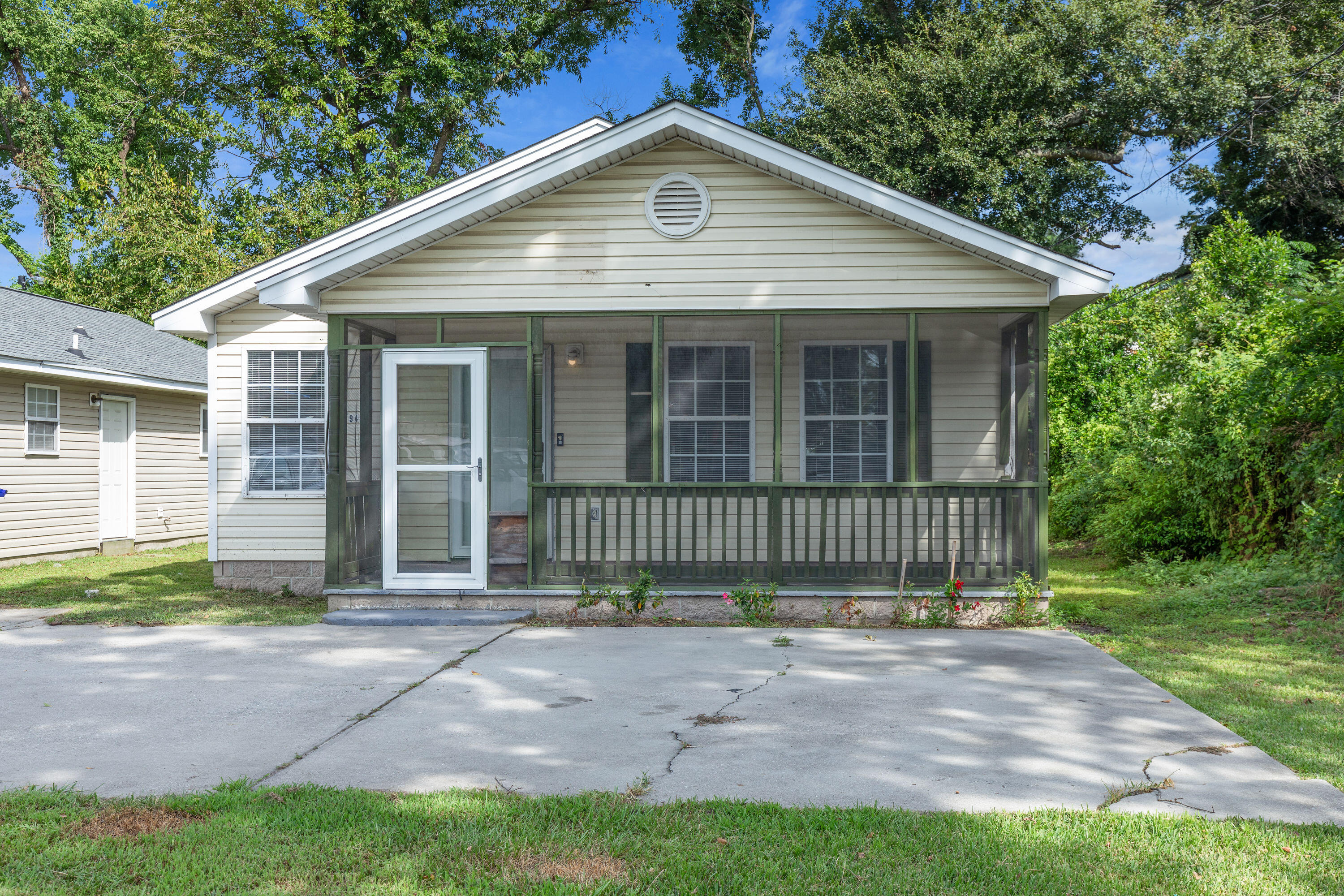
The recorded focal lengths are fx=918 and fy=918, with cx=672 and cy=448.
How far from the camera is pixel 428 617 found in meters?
7.53

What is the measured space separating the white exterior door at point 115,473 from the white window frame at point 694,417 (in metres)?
9.23

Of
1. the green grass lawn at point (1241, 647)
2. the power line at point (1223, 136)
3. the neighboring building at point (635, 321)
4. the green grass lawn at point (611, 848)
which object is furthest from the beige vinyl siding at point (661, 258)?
the power line at point (1223, 136)

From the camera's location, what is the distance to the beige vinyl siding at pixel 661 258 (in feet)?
25.1

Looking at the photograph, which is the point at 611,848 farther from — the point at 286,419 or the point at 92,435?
the point at 92,435

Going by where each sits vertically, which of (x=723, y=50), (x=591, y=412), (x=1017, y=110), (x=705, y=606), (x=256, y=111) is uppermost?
(x=723, y=50)

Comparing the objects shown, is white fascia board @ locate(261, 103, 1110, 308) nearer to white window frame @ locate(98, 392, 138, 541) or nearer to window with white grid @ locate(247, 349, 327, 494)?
window with white grid @ locate(247, 349, 327, 494)

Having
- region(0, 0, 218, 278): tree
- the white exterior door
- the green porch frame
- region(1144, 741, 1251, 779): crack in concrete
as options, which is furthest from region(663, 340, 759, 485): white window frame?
region(0, 0, 218, 278): tree

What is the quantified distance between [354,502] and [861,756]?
18.0ft

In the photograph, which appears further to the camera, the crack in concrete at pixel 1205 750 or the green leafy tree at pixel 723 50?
the green leafy tree at pixel 723 50

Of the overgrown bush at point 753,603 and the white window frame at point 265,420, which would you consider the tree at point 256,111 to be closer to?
the white window frame at point 265,420

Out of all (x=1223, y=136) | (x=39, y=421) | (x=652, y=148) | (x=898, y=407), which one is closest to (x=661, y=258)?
(x=652, y=148)

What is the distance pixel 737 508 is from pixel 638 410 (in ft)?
5.64

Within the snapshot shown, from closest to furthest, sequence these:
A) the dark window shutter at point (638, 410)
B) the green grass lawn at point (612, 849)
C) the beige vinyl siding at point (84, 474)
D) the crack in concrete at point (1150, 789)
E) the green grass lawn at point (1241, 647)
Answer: the green grass lawn at point (612, 849), the crack in concrete at point (1150, 789), the green grass lawn at point (1241, 647), the dark window shutter at point (638, 410), the beige vinyl siding at point (84, 474)

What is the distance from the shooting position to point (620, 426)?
9305mm
